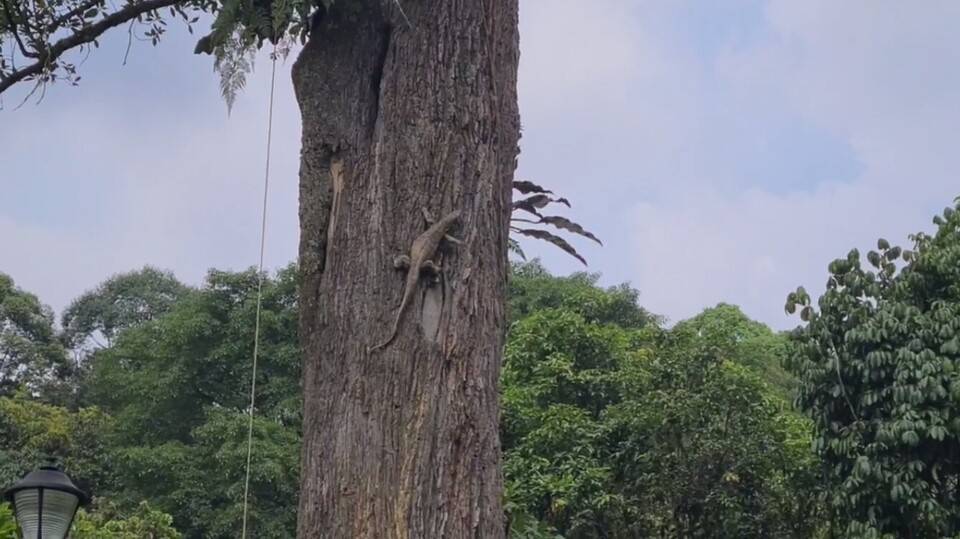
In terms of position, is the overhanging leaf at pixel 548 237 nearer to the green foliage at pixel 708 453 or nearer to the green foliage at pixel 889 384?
the green foliage at pixel 889 384

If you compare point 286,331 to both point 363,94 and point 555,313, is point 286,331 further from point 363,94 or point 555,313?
point 363,94

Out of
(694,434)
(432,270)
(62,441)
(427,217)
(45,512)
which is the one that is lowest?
(45,512)

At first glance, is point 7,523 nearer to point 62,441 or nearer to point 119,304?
point 62,441

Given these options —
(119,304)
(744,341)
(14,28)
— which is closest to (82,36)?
(14,28)

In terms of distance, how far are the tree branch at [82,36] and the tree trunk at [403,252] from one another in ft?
2.55

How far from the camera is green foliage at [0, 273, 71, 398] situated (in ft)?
89.4

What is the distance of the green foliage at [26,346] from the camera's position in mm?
27250

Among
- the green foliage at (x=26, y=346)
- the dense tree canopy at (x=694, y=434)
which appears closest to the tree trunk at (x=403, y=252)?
the dense tree canopy at (x=694, y=434)

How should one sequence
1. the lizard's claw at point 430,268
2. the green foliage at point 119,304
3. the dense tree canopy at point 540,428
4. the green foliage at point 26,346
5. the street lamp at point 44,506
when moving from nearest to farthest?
the lizard's claw at point 430,268
the street lamp at point 44,506
the dense tree canopy at point 540,428
the green foliage at point 26,346
the green foliage at point 119,304

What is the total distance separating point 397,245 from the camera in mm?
3471

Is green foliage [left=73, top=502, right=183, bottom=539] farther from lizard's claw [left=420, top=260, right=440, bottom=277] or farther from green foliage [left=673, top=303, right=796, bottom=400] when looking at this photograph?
lizard's claw [left=420, top=260, right=440, bottom=277]

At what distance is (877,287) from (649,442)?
300 centimetres

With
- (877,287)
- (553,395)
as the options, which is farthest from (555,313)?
(877,287)

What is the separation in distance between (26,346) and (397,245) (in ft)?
84.1
